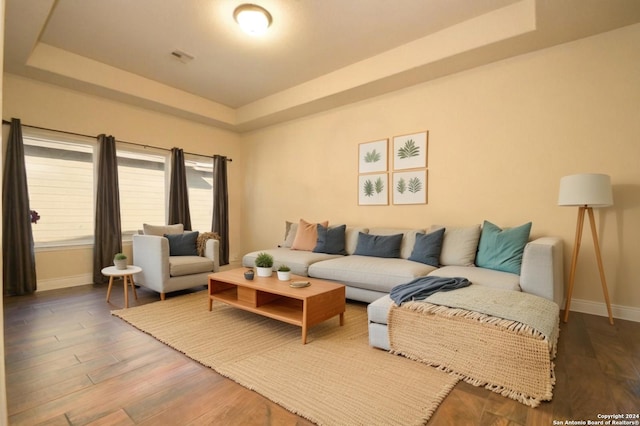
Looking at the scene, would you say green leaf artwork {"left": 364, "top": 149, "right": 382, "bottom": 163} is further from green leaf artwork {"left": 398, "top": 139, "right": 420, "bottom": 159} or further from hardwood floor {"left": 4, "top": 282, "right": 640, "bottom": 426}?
hardwood floor {"left": 4, "top": 282, "right": 640, "bottom": 426}

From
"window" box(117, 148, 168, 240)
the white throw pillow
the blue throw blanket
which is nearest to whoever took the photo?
the blue throw blanket

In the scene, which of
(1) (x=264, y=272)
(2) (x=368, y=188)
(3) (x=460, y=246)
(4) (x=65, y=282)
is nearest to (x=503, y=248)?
(3) (x=460, y=246)

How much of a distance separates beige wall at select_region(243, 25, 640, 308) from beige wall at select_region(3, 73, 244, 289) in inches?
102

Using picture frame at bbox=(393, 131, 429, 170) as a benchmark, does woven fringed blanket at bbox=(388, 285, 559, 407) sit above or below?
below

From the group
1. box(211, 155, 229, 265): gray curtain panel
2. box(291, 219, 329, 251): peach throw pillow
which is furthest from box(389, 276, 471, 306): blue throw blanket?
box(211, 155, 229, 265): gray curtain panel

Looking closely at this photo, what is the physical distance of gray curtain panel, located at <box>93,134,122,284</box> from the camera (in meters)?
4.34

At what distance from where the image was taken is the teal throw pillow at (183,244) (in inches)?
162

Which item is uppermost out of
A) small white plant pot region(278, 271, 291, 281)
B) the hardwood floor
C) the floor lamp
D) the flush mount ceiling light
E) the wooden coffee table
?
the flush mount ceiling light

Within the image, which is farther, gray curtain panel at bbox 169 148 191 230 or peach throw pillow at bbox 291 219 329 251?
gray curtain panel at bbox 169 148 191 230

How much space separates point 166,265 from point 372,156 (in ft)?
9.48

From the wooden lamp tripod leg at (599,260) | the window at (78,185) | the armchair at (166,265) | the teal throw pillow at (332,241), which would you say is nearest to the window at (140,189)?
the window at (78,185)

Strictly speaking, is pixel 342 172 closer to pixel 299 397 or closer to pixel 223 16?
pixel 223 16

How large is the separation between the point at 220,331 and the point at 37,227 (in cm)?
305

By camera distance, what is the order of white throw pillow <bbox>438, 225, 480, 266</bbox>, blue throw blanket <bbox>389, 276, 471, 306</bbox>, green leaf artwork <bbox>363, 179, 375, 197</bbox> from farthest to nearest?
green leaf artwork <bbox>363, 179, 375, 197</bbox> < white throw pillow <bbox>438, 225, 480, 266</bbox> < blue throw blanket <bbox>389, 276, 471, 306</bbox>
